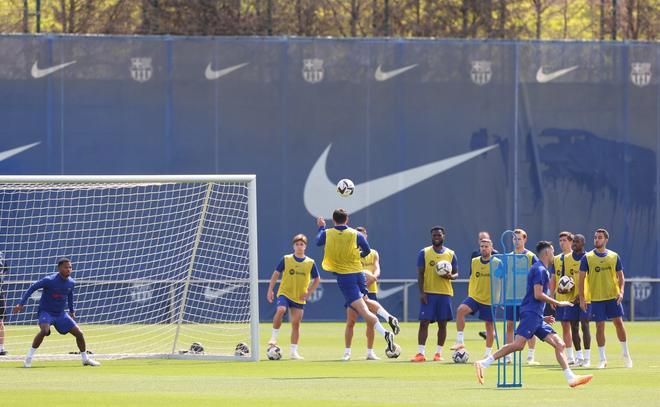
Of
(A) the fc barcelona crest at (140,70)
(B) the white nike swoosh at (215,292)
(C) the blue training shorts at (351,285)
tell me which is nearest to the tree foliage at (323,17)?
(A) the fc barcelona crest at (140,70)

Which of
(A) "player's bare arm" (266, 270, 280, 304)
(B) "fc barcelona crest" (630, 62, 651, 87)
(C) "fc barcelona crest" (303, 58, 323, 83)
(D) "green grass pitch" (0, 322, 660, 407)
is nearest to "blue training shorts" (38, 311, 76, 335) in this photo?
(D) "green grass pitch" (0, 322, 660, 407)

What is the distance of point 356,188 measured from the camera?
1332 inches

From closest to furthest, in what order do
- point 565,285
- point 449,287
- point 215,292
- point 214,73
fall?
point 565,285, point 449,287, point 215,292, point 214,73

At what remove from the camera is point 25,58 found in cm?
3275

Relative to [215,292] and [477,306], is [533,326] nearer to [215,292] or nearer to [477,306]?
[477,306]

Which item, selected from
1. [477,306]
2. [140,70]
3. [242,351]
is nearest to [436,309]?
[477,306]

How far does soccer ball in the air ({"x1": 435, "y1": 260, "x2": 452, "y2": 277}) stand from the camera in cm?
2303

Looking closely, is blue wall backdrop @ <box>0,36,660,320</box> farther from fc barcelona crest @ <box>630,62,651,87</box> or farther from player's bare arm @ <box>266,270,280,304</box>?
player's bare arm @ <box>266,270,280,304</box>

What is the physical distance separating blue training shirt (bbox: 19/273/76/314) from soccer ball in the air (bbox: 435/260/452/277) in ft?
18.3

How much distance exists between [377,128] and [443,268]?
450 inches

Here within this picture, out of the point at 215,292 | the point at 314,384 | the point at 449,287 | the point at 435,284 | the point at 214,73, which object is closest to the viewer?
the point at 314,384

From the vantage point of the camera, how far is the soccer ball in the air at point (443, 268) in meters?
23.0

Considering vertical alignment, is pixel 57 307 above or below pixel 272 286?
below

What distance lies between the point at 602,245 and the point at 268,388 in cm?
655
